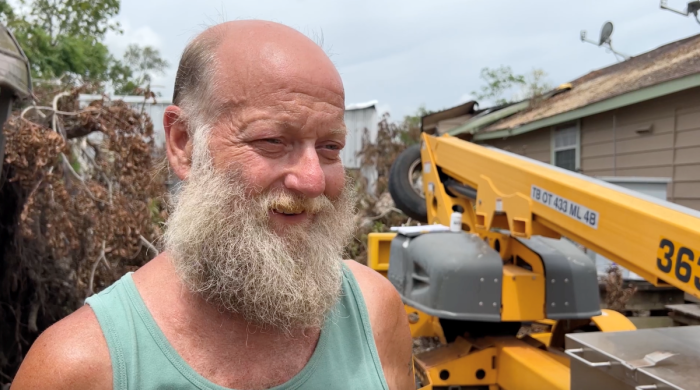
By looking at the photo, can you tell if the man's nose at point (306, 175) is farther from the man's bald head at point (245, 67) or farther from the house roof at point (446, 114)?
the house roof at point (446, 114)

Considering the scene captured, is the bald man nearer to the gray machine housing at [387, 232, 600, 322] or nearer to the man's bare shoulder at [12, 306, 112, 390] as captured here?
the man's bare shoulder at [12, 306, 112, 390]

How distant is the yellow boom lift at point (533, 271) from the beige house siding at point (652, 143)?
11.3 ft

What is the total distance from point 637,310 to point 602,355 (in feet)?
19.1

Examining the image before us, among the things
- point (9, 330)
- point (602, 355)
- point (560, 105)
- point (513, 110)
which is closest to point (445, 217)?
point (602, 355)

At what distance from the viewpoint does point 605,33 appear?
10.9 metres

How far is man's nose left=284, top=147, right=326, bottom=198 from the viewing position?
122cm

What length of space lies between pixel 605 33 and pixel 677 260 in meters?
9.92

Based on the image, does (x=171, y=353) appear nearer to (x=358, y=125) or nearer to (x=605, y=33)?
(x=358, y=125)

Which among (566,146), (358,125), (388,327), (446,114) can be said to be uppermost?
(446,114)

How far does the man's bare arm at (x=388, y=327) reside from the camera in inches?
59.4

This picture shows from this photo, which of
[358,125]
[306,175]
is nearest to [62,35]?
[358,125]

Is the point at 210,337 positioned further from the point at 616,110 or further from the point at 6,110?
the point at 616,110

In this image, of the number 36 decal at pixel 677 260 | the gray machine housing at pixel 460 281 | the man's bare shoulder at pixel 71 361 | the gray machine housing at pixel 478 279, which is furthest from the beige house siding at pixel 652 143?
the man's bare shoulder at pixel 71 361

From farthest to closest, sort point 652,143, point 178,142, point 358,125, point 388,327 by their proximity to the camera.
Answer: point 358,125 → point 652,143 → point 388,327 → point 178,142
